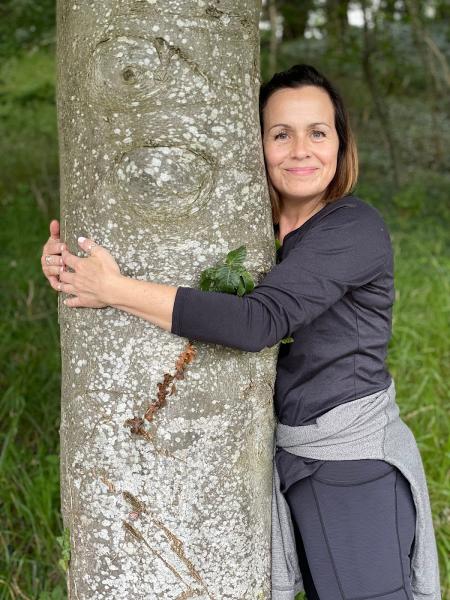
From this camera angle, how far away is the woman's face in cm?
201

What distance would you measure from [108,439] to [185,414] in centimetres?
20

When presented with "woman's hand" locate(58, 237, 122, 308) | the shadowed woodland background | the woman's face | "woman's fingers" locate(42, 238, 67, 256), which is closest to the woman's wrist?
"woman's hand" locate(58, 237, 122, 308)

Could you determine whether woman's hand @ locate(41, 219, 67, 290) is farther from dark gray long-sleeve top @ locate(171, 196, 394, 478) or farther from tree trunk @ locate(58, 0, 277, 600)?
dark gray long-sleeve top @ locate(171, 196, 394, 478)

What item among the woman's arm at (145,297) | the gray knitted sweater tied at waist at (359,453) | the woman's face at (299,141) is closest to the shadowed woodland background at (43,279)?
the gray knitted sweater tied at waist at (359,453)

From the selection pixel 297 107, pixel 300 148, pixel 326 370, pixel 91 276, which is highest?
pixel 297 107

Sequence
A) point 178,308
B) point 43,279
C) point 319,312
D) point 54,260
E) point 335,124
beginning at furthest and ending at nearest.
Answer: point 43,279
point 335,124
point 54,260
point 319,312
point 178,308

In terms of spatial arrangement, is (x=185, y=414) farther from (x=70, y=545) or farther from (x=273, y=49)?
(x=273, y=49)

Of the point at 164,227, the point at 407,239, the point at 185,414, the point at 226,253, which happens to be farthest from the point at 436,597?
the point at 407,239

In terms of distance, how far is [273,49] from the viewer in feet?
26.1

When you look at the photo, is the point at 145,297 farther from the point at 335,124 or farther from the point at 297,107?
the point at 335,124

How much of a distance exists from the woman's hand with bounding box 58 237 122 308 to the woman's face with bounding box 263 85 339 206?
0.59 metres

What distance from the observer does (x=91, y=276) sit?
1.71 metres

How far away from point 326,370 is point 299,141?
0.63 m

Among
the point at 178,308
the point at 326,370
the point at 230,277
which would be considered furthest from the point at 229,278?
the point at 326,370
